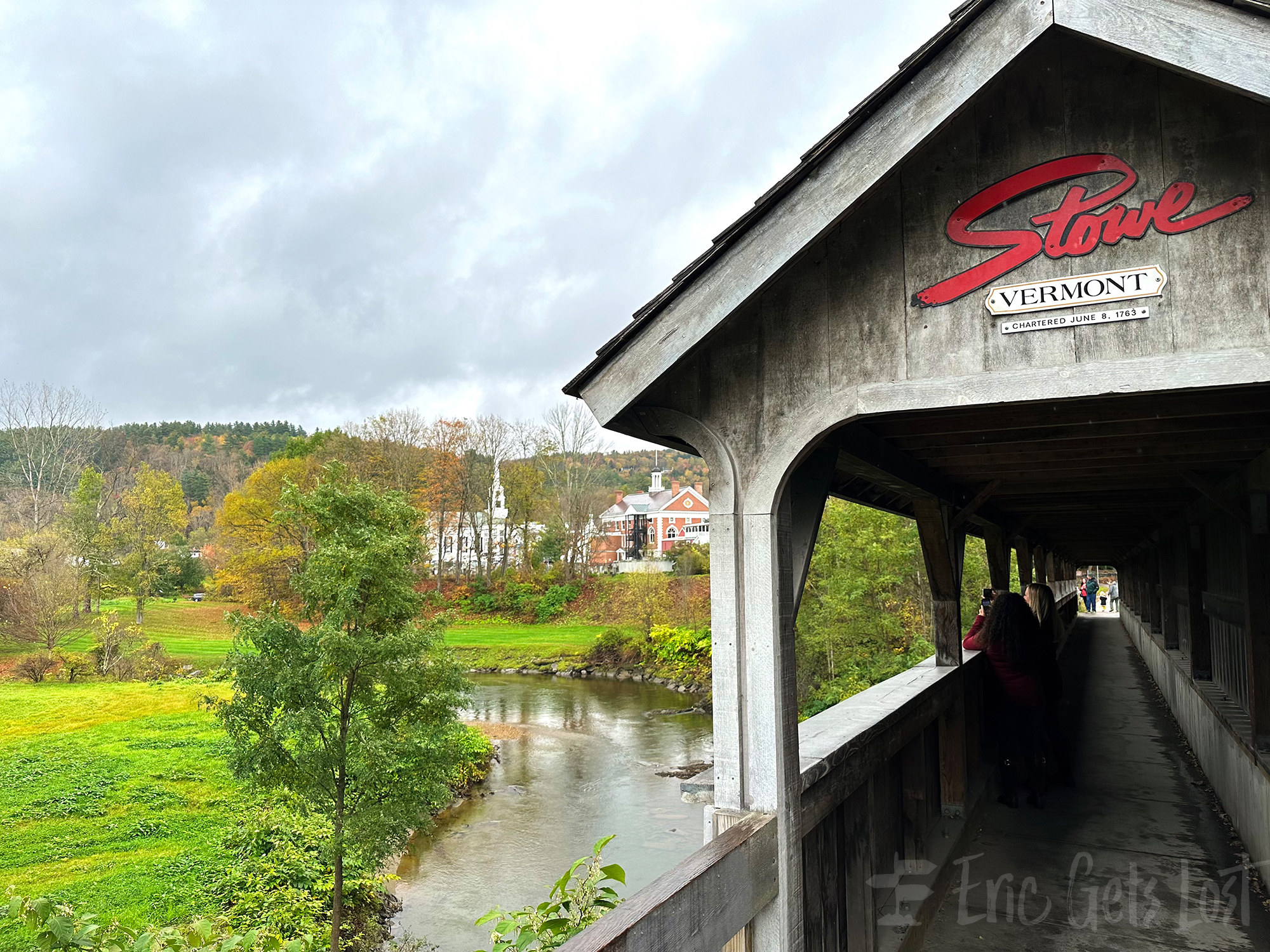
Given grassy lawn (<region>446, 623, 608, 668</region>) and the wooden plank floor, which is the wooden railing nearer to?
the wooden plank floor

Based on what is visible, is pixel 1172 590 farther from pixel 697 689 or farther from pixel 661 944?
pixel 697 689

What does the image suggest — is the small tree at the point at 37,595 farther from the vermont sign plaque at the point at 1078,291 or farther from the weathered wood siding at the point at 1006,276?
the vermont sign plaque at the point at 1078,291

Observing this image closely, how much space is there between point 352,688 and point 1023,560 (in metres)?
9.24

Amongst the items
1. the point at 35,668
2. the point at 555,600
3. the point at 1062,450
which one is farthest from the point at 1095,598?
the point at 35,668

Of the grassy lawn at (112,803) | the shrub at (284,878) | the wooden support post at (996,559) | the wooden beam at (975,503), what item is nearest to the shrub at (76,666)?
the grassy lawn at (112,803)

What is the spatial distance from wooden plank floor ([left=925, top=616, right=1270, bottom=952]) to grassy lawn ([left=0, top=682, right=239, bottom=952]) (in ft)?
26.7

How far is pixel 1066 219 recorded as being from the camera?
2.52 metres

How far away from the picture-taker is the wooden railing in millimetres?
2236

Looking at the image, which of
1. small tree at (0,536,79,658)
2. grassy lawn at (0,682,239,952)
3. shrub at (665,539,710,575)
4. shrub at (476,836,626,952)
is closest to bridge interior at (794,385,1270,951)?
shrub at (476,836,626,952)

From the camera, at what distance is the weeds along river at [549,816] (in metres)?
11.1

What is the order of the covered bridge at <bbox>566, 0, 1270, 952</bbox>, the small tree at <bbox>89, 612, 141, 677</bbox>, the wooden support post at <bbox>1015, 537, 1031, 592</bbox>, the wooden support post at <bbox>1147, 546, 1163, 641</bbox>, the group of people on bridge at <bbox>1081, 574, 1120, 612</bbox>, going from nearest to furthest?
the covered bridge at <bbox>566, 0, 1270, 952</bbox>
the wooden support post at <bbox>1015, 537, 1031, 592</bbox>
the wooden support post at <bbox>1147, 546, 1163, 641</bbox>
the small tree at <bbox>89, 612, 141, 677</bbox>
the group of people on bridge at <bbox>1081, 574, 1120, 612</bbox>

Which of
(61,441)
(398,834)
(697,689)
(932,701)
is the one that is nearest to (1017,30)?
(932,701)

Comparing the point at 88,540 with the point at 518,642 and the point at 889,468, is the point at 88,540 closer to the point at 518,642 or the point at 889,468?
the point at 518,642

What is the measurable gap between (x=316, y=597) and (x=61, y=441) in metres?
43.5
